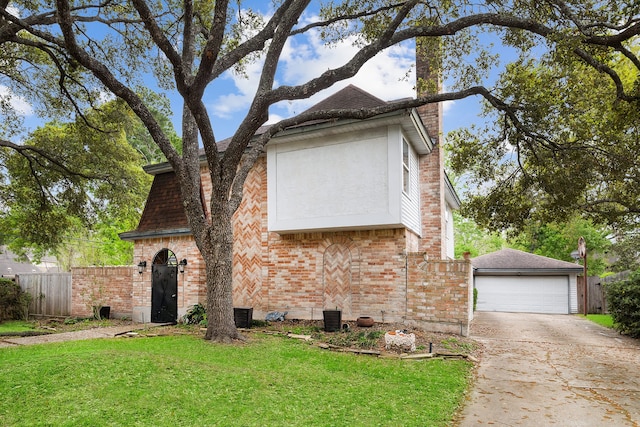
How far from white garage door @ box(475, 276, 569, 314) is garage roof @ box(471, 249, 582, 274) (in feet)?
1.77

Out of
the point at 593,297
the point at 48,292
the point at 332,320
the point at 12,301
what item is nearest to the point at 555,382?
the point at 332,320

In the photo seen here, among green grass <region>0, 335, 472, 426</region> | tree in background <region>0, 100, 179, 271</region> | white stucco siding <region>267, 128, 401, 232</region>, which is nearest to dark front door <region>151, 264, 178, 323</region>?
tree in background <region>0, 100, 179, 271</region>

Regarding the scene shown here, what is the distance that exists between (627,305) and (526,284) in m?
9.92

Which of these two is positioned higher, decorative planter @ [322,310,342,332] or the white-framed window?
the white-framed window

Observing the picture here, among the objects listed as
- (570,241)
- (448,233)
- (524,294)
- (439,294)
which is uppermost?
(448,233)

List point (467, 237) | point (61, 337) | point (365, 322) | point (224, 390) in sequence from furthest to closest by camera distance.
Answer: point (467, 237)
point (61, 337)
point (365, 322)
point (224, 390)

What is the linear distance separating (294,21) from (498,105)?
4.96m

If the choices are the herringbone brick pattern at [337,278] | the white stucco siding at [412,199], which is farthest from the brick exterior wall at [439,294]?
the herringbone brick pattern at [337,278]

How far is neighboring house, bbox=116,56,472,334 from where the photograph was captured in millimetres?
10656

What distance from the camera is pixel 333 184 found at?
1140 centimetres

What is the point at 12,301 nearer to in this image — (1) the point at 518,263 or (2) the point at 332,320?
(2) the point at 332,320

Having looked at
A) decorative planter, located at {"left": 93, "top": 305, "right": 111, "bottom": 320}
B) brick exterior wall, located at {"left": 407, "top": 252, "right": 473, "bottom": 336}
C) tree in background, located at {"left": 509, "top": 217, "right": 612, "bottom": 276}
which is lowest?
decorative planter, located at {"left": 93, "top": 305, "right": 111, "bottom": 320}

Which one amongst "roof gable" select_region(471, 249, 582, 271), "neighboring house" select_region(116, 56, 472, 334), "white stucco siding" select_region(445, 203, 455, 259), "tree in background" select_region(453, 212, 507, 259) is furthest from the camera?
"tree in background" select_region(453, 212, 507, 259)

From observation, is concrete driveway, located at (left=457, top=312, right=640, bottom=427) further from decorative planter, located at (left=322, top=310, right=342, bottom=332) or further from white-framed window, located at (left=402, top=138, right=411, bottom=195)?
white-framed window, located at (left=402, top=138, right=411, bottom=195)
